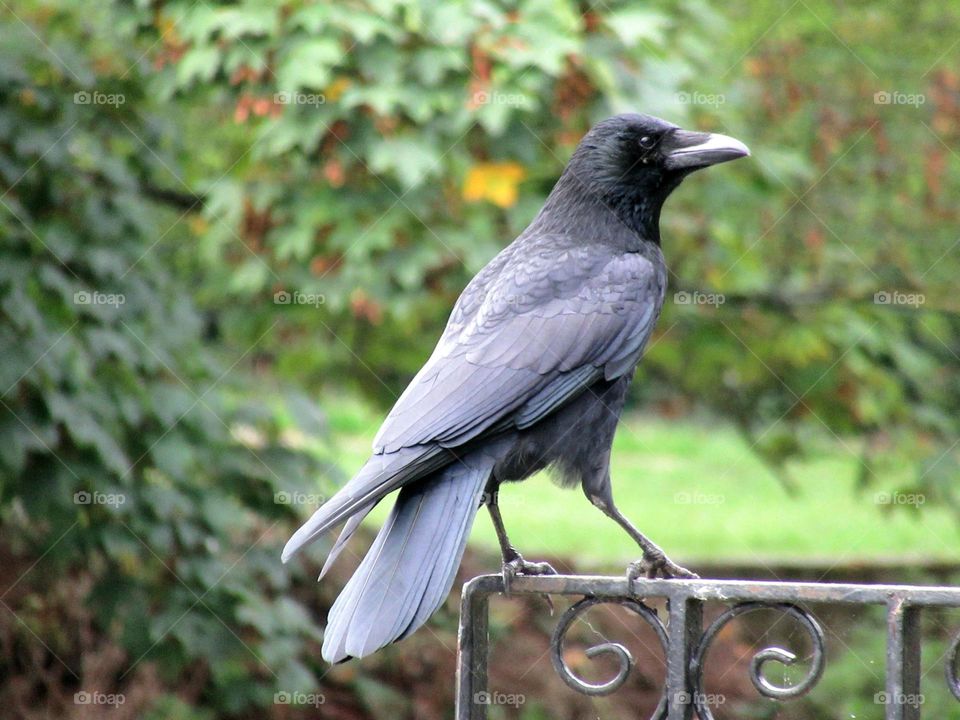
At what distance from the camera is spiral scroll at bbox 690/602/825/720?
196 centimetres

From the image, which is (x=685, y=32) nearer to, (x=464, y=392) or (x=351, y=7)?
(x=351, y=7)

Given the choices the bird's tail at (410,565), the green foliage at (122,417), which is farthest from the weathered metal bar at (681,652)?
the green foliage at (122,417)

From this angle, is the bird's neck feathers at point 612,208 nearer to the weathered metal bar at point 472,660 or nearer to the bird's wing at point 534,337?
the bird's wing at point 534,337

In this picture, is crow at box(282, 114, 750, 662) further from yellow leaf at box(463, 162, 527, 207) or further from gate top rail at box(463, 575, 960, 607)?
yellow leaf at box(463, 162, 527, 207)

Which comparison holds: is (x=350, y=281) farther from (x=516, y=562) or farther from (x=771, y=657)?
(x=771, y=657)

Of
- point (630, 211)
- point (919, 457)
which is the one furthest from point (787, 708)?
point (919, 457)

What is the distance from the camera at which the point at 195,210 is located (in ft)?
18.1

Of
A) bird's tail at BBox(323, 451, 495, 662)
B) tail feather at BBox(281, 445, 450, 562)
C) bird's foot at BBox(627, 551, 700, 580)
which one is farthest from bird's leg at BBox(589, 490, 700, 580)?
tail feather at BBox(281, 445, 450, 562)

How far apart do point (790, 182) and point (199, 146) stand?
2.76m

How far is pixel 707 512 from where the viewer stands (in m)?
8.84

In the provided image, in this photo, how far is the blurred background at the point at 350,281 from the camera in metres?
4.31

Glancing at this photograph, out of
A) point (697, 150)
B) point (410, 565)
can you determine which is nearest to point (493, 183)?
point (697, 150)

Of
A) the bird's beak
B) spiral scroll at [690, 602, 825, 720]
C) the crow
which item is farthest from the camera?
the bird's beak

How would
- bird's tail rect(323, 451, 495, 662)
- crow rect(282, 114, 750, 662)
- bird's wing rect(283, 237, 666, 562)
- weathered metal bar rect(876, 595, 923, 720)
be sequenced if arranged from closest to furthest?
weathered metal bar rect(876, 595, 923, 720)
bird's tail rect(323, 451, 495, 662)
crow rect(282, 114, 750, 662)
bird's wing rect(283, 237, 666, 562)
